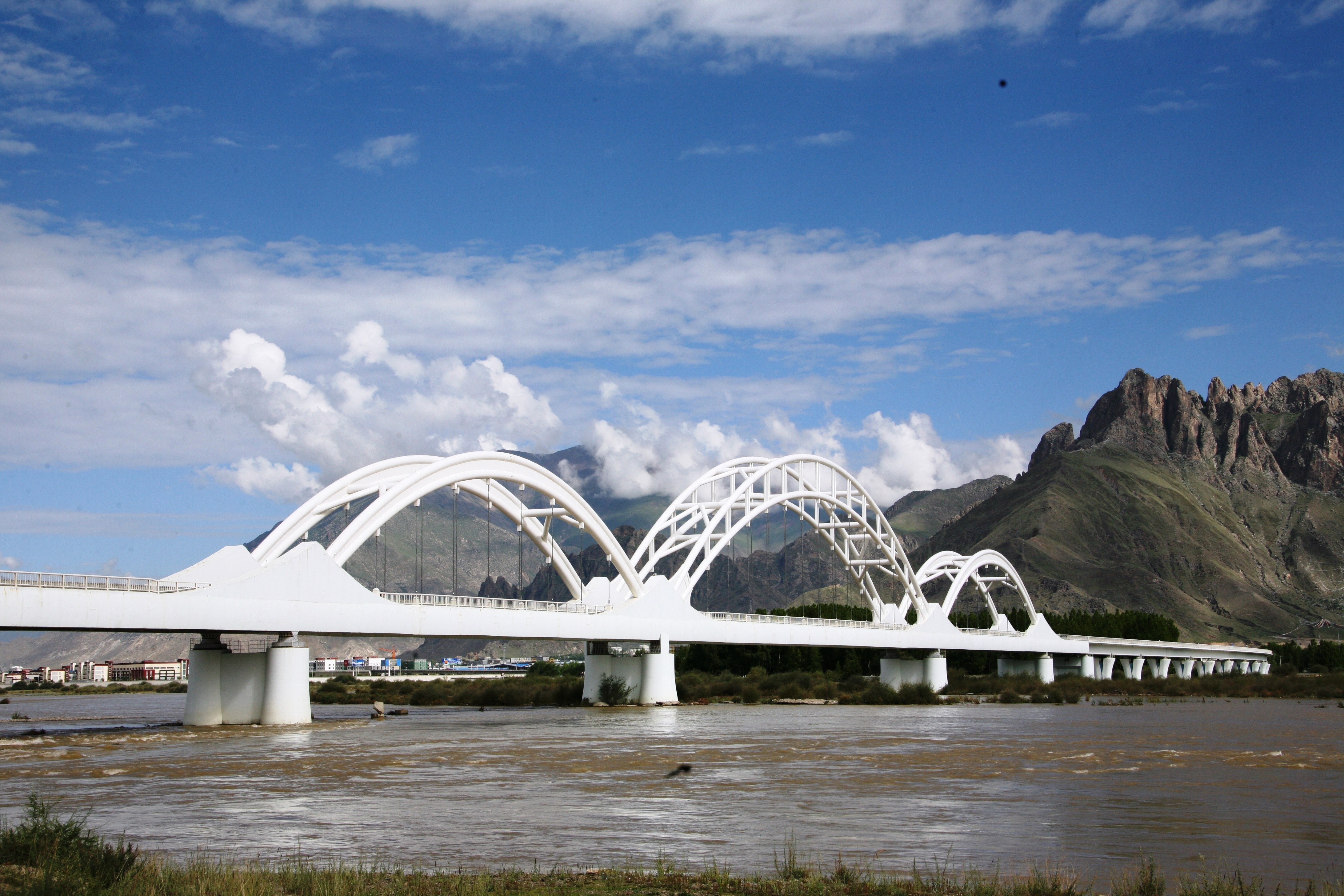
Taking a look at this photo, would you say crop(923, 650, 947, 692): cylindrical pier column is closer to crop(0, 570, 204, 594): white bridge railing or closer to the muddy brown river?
the muddy brown river

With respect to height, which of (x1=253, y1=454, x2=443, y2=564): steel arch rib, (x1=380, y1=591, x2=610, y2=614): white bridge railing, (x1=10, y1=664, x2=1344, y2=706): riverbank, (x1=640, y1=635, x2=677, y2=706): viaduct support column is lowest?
(x1=10, y1=664, x2=1344, y2=706): riverbank

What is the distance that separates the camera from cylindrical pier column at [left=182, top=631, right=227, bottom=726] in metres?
43.4

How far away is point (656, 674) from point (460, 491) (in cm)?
1551

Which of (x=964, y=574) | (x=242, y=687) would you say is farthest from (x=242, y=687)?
(x=964, y=574)

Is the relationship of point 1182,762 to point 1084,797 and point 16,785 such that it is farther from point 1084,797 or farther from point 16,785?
point 16,785

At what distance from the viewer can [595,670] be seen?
67.7 meters

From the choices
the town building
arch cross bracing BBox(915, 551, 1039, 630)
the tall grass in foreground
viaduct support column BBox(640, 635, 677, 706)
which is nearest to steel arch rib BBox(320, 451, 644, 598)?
viaduct support column BBox(640, 635, 677, 706)

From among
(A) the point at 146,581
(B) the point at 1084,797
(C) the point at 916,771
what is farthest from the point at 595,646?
(B) the point at 1084,797

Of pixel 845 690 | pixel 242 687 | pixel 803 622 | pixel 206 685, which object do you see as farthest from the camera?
pixel 845 690

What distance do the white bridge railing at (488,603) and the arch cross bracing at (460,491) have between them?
2.78 metres

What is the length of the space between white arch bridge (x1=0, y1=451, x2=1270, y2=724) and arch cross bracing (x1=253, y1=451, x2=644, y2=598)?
101 mm

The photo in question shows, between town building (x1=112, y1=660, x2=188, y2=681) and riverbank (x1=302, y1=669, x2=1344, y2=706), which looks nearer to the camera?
riverbank (x1=302, y1=669, x2=1344, y2=706)

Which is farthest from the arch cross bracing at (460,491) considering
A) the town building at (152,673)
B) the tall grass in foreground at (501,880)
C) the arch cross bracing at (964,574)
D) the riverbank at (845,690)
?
the town building at (152,673)

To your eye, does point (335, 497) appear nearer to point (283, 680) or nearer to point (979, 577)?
point (283, 680)
